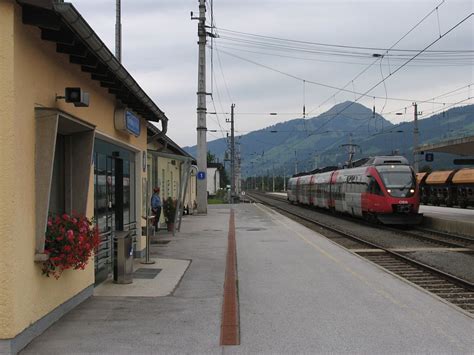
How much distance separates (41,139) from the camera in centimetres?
587

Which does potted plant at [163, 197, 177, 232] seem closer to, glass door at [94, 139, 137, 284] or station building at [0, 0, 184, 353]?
glass door at [94, 139, 137, 284]

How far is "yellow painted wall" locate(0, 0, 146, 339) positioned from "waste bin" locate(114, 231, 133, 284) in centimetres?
260

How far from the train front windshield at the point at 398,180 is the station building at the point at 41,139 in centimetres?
1629

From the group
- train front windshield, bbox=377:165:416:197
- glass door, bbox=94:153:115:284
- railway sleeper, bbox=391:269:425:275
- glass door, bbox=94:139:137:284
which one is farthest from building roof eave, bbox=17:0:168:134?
train front windshield, bbox=377:165:416:197

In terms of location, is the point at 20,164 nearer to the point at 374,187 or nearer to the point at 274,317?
the point at 274,317

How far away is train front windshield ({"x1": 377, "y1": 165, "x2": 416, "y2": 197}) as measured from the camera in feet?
76.1

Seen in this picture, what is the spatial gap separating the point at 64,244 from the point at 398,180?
19.4 meters

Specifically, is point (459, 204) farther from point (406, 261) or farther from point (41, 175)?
point (41, 175)

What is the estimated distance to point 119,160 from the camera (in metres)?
11.4

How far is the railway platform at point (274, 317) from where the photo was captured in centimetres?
571

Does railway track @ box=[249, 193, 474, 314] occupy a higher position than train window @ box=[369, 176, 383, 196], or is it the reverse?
train window @ box=[369, 176, 383, 196]

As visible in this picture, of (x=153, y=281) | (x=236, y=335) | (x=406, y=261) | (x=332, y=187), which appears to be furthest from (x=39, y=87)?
(x=332, y=187)

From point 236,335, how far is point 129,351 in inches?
48.1

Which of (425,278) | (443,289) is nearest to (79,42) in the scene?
Answer: (443,289)
